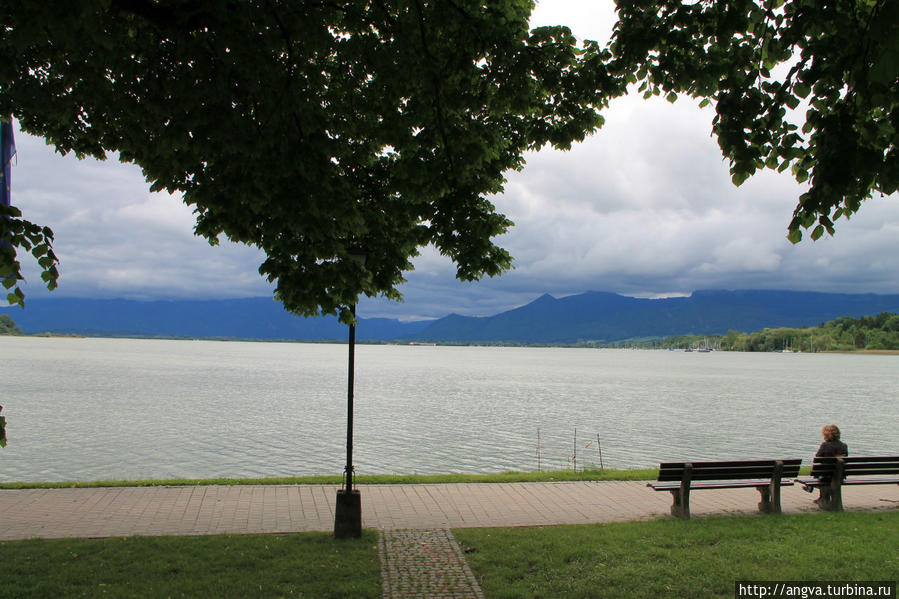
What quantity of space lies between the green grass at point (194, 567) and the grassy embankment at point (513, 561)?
0.04 ft

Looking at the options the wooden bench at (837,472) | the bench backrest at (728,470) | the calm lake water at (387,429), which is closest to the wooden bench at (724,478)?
the bench backrest at (728,470)

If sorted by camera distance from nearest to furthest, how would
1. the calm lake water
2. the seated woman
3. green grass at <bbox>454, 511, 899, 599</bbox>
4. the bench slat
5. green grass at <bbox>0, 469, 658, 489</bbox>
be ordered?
1. green grass at <bbox>454, 511, 899, 599</bbox>
2. the bench slat
3. the seated woman
4. green grass at <bbox>0, 469, 658, 489</bbox>
5. the calm lake water

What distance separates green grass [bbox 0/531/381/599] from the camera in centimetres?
611

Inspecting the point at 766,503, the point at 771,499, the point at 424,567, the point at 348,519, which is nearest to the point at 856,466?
the point at 771,499

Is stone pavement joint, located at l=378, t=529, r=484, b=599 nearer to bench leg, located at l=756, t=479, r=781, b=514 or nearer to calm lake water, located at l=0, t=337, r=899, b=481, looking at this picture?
bench leg, located at l=756, t=479, r=781, b=514

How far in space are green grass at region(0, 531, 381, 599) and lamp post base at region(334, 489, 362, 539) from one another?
0.48 feet

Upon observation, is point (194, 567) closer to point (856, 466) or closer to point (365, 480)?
point (365, 480)

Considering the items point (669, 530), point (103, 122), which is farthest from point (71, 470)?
point (669, 530)

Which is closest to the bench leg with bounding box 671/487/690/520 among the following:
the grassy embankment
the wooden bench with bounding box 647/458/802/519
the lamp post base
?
the wooden bench with bounding box 647/458/802/519

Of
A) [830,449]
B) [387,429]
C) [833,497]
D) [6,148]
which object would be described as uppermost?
[6,148]

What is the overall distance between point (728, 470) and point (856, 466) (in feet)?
7.34

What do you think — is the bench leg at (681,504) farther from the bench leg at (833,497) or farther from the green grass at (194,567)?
the green grass at (194,567)

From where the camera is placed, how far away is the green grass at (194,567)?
20.1ft

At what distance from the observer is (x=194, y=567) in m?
6.82
